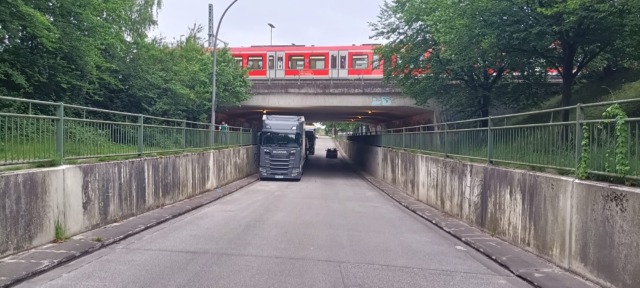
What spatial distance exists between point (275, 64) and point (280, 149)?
11.3 metres

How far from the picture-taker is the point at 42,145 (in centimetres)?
896

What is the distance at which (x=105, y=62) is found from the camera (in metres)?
24.9

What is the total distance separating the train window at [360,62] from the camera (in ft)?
123

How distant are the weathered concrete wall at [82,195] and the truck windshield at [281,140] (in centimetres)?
1207

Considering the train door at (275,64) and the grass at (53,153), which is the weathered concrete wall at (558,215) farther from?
the train door at (275,64)

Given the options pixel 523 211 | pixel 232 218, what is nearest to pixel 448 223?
pixel 523 211

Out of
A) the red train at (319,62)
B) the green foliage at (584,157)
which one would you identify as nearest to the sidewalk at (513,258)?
the green foliage at (584,157)

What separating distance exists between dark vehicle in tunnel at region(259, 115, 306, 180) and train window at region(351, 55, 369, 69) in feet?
30.9

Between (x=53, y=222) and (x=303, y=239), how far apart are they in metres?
4.37

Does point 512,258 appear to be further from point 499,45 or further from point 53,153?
point 499,45

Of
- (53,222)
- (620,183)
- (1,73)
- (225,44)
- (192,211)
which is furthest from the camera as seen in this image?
(225,44)

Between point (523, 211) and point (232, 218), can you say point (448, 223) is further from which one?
point (232, 218)

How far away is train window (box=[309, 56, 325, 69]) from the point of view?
123 feet

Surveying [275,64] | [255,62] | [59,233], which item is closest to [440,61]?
[275,64]
